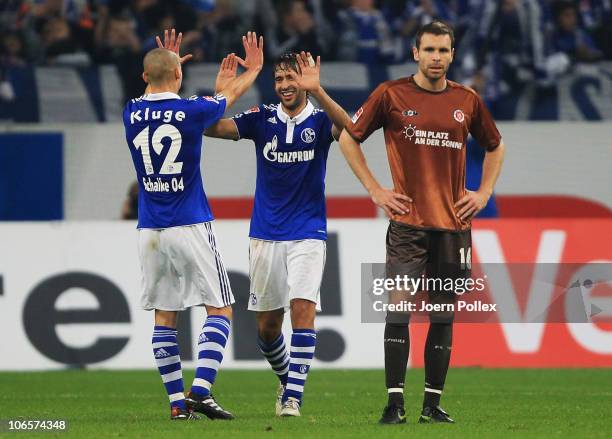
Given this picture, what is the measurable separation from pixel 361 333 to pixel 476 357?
3.71 feet

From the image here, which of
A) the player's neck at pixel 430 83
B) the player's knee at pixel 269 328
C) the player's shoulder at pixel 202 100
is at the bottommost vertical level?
the player's knee at pixel 269 328

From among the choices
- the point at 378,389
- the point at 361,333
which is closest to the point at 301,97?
the point at 378,389

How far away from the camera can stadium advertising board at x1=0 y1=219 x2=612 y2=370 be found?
12.9 m

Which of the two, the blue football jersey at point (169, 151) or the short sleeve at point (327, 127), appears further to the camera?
the short sleeve at point (327, 127)

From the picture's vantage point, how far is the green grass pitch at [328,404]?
7020 mm

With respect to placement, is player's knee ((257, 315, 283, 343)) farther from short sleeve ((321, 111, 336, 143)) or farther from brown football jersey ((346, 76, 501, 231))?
brown football jersey ((346, 76, 501, 231))

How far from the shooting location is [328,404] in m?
9.31

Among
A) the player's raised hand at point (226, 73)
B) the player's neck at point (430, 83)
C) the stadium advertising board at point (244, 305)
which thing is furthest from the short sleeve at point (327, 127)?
the stadium advertising board at point (244, 305)

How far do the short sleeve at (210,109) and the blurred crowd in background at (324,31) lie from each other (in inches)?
372

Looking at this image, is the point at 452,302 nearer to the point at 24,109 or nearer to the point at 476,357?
the point at 476,357

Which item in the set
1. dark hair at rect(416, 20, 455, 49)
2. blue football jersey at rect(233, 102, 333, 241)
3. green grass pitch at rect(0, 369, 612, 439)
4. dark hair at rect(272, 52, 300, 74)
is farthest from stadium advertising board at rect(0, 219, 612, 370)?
dark hair at rect(416, 20, 455, 49)

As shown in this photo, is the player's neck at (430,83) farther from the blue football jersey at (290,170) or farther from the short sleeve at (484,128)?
the blue football jersey at (290,170)

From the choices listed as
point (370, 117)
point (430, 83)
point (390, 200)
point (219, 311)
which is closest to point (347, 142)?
point (370, 117)

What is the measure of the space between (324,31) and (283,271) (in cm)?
941
